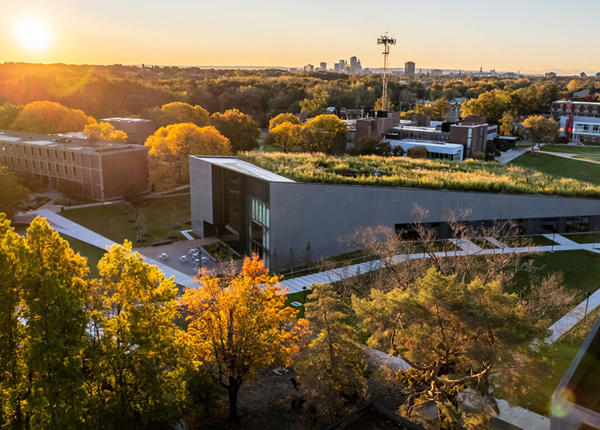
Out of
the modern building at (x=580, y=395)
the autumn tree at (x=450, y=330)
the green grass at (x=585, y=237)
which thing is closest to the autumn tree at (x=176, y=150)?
the green grass at (x=585, y=237)

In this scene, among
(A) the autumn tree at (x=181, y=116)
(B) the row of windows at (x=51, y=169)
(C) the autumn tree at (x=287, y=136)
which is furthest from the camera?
(A) the autumn tree at (x=181, y=116)

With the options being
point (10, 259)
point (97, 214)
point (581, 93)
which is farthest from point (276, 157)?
point (581, 93)

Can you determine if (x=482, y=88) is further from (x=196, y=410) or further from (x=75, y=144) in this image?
(x=196, y=410)

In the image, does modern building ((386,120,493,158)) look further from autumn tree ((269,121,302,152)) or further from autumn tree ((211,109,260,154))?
autumn tree ((211,109,260,154))

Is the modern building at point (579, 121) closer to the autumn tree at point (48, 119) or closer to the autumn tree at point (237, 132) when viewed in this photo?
the autumn tree at point (237, 132)

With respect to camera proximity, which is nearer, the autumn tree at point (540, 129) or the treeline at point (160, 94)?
the autumn tree at point (540, 129)

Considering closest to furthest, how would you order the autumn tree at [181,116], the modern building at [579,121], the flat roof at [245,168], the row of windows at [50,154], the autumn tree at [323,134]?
the flat roof at [245,168] < the row of windows at [50,154] < the autumn tree at [323,134] < the autumn tree at [181,116] < the modern building at [579,121]
